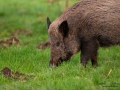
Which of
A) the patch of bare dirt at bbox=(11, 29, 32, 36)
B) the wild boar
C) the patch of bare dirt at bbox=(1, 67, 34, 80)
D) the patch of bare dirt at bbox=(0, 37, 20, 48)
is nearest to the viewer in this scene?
the patch of bare dirt at bbox=(1, 67, 34, 80)

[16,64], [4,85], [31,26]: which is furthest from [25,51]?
[31,26]

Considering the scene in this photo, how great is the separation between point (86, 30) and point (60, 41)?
2.20ft

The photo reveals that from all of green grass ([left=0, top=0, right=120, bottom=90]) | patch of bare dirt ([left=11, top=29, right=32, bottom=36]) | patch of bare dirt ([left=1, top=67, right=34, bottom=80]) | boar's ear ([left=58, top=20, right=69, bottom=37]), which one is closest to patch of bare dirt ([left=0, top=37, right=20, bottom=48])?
green grass ([left=0, top=0, right=120, bottom=90])

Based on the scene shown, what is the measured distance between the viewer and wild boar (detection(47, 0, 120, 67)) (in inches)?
343

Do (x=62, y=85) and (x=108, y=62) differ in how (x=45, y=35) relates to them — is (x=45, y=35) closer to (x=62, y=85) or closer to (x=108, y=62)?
(x=108, y=62)

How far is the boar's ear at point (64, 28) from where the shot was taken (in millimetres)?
8720

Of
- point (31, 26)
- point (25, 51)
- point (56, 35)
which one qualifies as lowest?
point (31, 26)

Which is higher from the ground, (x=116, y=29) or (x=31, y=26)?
(x=116, y=29)

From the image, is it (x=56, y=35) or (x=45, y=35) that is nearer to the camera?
(x=56, y=35)

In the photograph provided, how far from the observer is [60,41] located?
8.90m

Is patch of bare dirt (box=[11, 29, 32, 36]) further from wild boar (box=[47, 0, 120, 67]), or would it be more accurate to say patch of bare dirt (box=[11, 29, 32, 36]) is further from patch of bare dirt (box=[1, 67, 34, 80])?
patch of bare dirt (box=[1, 67, 34, 80])

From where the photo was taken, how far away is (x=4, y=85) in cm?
712

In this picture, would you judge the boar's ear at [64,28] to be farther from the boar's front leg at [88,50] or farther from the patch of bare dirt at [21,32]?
the patch of bare dirt at [21,32]

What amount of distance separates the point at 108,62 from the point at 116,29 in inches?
32.4
